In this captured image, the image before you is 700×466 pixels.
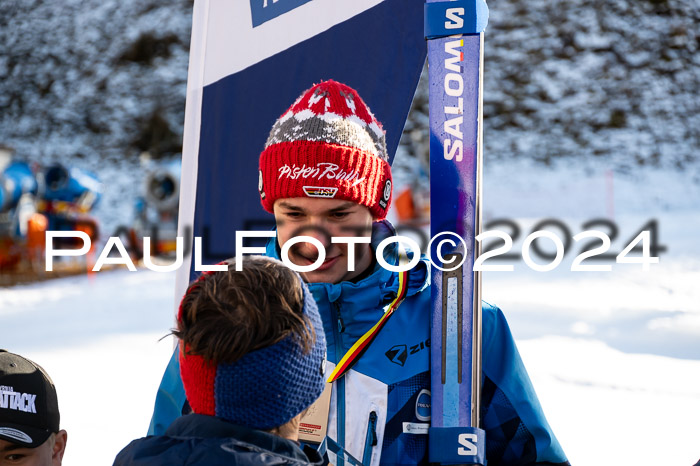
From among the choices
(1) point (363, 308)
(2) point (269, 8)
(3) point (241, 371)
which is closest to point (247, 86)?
(2) point (269, 8)

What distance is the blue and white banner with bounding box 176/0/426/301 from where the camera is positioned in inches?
78.4

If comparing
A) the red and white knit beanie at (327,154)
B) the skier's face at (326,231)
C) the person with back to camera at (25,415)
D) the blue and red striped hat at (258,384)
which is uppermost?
the red and white knit beanie at (327,154)

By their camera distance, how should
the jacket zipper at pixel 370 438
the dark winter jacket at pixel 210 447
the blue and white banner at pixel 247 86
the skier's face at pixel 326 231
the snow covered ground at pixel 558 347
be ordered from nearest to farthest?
1. the dark winter jacket at pixel 210 447
2. the jacket zipper at pixel 370 438
3. the skier's face at pixel 326 231
4. the blue and white banner at pixel 247 86
5. the snow covered ground at pixel 558 347

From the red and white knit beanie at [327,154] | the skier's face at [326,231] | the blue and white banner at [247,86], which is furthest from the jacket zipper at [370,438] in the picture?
the blue and white banner at [247,86]

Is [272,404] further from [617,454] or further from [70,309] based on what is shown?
[70,309]

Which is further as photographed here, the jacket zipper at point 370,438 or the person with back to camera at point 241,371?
the jacket zipper at point 370,438

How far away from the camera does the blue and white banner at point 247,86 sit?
1991mm

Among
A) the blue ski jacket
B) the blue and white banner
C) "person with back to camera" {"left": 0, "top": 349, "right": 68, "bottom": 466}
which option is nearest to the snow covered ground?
"person with back to camera" {"left": 0, "top": 349, "right": 68, "bottom": 466}

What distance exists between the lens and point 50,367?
4.33 meters

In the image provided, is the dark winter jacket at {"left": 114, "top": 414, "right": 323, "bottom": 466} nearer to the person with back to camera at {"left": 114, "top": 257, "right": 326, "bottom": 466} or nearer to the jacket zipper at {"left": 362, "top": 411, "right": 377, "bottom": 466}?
the person with back to camera at {"left": 114, "top": 257, "right": 326, "bottom": 466}

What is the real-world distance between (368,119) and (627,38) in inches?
891

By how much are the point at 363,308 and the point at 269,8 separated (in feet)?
2.79

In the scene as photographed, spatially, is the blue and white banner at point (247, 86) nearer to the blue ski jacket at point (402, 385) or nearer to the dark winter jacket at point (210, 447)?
the blue ski jacket at point (402, 385)

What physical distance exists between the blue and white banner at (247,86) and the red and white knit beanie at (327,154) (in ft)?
1.21
